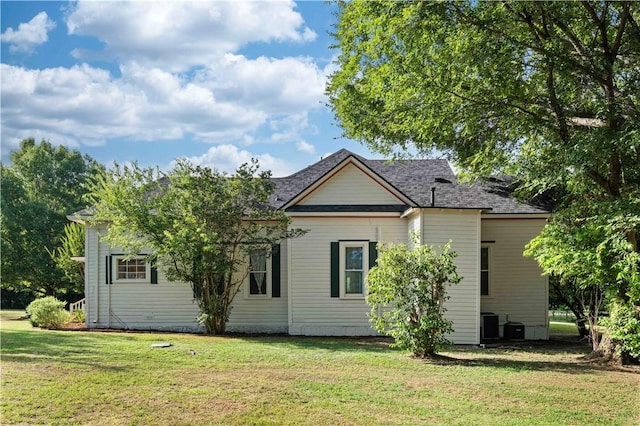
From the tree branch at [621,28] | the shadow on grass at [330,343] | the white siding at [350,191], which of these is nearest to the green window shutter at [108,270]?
the shadow on grass at [330,343]

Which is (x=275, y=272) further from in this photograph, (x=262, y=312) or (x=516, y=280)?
(x=516, y=280)

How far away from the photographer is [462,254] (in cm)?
1393

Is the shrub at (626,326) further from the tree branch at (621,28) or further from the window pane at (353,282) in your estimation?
the window pane at (353,282)

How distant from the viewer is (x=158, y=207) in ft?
48.3

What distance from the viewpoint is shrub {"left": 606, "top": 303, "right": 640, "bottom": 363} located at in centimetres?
987

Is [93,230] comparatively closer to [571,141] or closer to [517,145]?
[517,145]

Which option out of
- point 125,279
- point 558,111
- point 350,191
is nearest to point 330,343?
point 350,191

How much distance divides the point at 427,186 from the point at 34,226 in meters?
25.6

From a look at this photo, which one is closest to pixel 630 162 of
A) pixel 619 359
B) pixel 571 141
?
pixel 571 141

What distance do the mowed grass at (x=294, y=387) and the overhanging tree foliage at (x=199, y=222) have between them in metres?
2.93

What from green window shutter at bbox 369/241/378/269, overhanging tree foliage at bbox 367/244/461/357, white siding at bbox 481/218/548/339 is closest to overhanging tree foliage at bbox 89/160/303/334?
green window shutter at bbox 369/241/378/269

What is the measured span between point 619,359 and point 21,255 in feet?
98.7

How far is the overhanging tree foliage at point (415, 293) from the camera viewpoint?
36.0ft

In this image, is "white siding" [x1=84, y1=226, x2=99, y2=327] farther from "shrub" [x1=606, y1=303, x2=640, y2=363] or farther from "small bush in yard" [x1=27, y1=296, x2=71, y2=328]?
"shrub" [x1=606, y1=303, x2=640, y2=363]
